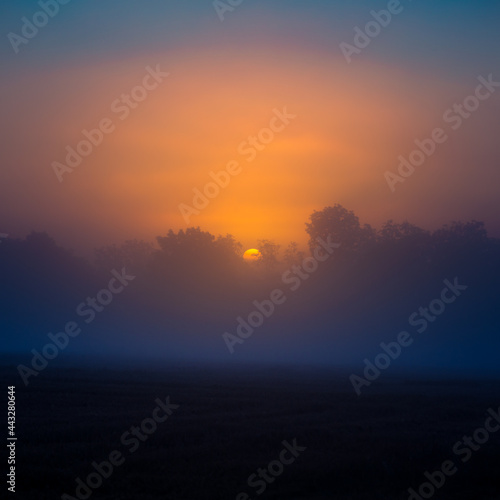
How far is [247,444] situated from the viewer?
1947cm

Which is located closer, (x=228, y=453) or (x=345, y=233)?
(x=228, y=453)

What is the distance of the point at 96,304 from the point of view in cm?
12606

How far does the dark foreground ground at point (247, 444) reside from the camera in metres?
14.8

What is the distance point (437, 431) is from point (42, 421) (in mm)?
14723

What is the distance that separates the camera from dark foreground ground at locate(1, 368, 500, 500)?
1484 centimetres

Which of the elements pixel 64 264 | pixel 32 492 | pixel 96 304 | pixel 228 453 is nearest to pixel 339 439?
pixel 228 453

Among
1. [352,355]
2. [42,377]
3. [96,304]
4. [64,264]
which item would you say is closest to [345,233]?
[352,355]

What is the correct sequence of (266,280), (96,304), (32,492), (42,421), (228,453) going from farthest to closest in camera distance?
(96,304) → (266,280) → (42,421) → (228,453) → (32,492)

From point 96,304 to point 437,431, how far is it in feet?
361

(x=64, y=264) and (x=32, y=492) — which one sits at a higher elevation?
(x=64, y=264)

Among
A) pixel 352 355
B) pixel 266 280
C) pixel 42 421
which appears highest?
pixel 266 280

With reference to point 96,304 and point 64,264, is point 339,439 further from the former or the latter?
point 64,264

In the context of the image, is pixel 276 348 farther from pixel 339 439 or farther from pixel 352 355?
pixel 339 439

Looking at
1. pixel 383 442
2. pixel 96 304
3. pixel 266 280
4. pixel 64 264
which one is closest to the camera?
pixel 383 442
